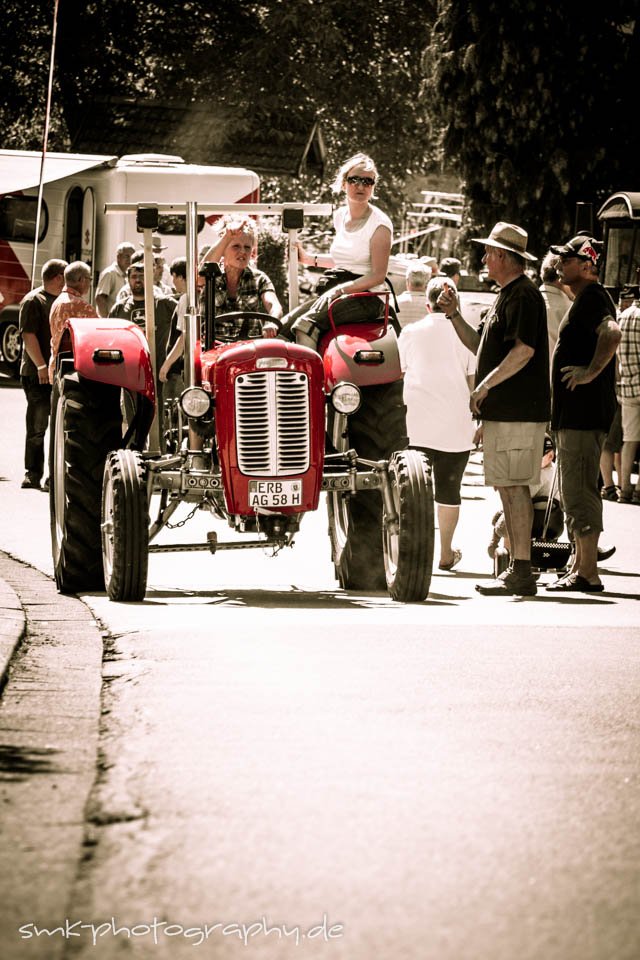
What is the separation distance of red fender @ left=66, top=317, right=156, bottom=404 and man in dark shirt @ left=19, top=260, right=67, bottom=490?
6100 mm

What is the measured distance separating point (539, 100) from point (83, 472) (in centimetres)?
2232

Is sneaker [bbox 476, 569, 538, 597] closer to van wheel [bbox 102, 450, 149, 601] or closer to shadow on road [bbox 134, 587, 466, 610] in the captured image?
shadow on road [bbox 134, 587, 466, 610]

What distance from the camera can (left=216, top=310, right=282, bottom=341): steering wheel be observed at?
9969 millimetres

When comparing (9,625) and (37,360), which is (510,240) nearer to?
(9,625)

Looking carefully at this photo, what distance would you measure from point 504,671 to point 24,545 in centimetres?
590

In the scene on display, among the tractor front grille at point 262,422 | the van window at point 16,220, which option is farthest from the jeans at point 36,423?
the van window at point 16,220

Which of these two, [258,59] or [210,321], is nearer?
[210,321]

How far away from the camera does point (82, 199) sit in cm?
2859

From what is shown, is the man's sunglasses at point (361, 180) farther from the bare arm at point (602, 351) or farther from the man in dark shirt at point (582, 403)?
the bare arm at point (602, 351)

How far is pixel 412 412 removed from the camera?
12.7m

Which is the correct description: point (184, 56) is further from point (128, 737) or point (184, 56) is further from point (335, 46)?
point (128, 737)

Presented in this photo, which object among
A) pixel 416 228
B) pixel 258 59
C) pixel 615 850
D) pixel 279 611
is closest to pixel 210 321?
pixel 279 611

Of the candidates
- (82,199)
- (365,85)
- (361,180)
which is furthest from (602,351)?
(365,85)

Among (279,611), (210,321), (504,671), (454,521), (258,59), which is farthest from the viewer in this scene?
(258,59)
